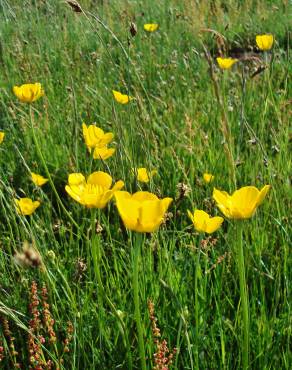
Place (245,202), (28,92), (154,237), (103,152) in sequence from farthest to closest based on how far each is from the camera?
(28,92) < (103,152) < (154,237) < (245,202)

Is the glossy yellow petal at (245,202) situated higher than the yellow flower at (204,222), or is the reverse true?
the glossy yellow petal at (245,202)

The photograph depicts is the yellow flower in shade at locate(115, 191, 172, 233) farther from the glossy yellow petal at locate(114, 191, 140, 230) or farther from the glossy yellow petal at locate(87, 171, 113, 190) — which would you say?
the glossy yellow petal at locate(87, 171, 113, 190)

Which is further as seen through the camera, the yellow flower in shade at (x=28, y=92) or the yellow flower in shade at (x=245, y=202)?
the yellow flower in shade at (x=28, y=92)

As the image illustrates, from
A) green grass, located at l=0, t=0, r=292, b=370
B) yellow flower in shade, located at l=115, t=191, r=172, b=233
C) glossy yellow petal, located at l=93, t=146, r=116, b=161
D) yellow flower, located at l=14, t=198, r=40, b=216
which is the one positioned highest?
yellow flower in shade, located at l=115, t=191, r=172, b=233

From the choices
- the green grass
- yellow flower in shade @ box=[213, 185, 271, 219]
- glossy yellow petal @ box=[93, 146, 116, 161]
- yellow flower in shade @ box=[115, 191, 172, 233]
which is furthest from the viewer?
glossy yellow petal @ box=[93, 146, 116, 161]

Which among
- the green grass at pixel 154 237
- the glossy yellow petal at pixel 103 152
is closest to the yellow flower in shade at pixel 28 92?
the green grass at pixel 154 237

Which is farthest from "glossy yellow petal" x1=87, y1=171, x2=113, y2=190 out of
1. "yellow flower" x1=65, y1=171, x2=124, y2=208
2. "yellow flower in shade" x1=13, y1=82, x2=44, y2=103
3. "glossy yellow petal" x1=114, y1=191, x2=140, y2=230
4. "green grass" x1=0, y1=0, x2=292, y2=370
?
"yellow flower in shade" x1=13, y1=82, x2=44, y2=103

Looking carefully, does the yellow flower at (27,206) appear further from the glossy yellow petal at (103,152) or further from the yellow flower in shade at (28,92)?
the yellow flower in shade at (28,92)

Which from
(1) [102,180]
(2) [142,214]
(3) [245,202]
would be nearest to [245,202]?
(3) [245,202]

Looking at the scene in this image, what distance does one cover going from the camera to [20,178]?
2.63 m

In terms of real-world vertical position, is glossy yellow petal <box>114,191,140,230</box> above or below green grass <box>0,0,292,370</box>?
above

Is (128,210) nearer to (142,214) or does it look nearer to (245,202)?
(142,214)

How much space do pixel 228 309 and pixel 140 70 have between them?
2.55 meters

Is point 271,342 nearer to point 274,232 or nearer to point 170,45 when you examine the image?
point 274,232
